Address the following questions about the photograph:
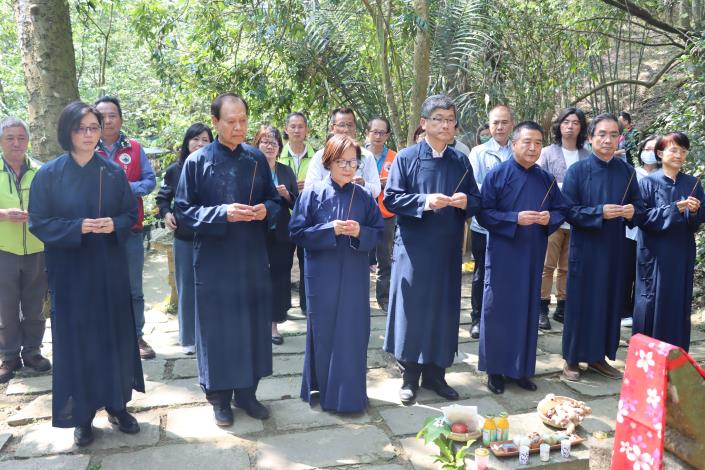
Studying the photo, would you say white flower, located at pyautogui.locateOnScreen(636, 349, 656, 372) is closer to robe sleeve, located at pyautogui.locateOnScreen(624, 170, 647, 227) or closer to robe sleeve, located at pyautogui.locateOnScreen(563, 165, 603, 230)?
robe sleeve, located at pyautogui.locateOnScreen(563, 165, 603, 230)

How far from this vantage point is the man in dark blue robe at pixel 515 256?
4.37 m

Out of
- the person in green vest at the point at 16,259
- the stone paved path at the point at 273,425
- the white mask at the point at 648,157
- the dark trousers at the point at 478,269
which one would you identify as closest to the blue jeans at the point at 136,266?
the stone paved path at the point at 273,425

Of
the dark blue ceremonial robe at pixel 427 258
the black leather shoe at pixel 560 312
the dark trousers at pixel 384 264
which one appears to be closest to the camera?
the dark blue ceremonial robe at pixel 427 258

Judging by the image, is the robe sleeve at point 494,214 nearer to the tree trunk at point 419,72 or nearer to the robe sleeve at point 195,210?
the robe sleeve at point 195,210

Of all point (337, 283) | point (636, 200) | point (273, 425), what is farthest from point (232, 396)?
point (636, 200)

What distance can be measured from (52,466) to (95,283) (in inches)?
40.2

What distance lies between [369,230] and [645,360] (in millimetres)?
1923

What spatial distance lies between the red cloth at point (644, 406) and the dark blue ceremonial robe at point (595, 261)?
2066 mm

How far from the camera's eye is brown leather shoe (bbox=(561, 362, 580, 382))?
15.4 ft

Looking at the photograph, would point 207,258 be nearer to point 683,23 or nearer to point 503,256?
point 503,256

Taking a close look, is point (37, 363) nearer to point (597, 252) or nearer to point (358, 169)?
point (358, 169)

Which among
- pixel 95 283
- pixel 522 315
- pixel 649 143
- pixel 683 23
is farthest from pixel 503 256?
pixel 683 23

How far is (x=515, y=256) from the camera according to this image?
4.38m

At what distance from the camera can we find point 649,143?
5398 mm
